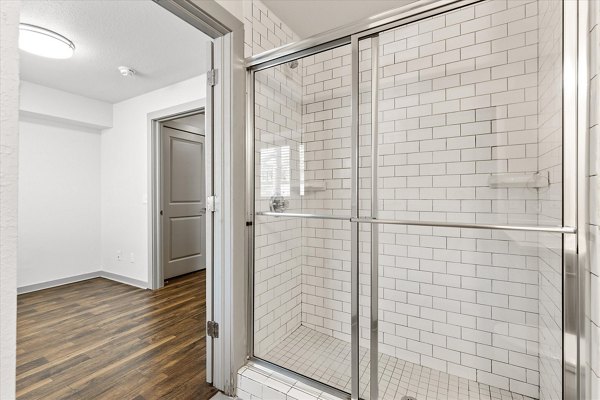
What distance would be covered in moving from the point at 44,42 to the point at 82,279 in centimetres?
301

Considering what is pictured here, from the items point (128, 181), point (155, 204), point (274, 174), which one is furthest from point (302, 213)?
point (128, 181)

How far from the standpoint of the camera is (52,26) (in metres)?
2.19

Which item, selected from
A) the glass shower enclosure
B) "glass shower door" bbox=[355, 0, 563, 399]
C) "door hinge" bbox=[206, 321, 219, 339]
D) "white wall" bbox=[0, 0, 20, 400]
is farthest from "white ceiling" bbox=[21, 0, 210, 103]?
"door hinge" bbox=[206, 321, 219, 339]

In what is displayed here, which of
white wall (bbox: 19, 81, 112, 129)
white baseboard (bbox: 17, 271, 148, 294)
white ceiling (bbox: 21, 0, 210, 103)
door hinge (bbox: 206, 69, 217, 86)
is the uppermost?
white ceiling (bbox: 21, 0, 210, 103)

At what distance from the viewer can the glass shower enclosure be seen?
1431 millimetres

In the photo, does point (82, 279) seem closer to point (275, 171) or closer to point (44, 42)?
point (44, 42)

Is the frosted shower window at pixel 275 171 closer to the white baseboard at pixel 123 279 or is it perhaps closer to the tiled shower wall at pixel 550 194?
the tiled shower wall at pixel 550 194

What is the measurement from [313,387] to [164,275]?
9.21 feet

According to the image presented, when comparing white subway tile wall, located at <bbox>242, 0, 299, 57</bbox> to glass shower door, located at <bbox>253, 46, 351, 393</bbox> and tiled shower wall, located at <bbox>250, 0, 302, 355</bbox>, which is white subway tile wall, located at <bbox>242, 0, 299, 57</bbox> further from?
glass shower door, located at <bbox>253, 46, 351, 393</bbox>

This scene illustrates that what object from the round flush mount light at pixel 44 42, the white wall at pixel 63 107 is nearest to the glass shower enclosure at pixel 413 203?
the round flush mount light at pixel 44 42

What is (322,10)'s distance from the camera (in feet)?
6.63

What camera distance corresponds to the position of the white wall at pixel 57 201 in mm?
3391

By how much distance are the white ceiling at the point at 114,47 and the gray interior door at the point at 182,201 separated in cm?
77

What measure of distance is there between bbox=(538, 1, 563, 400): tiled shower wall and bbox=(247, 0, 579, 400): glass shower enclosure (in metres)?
0.01
